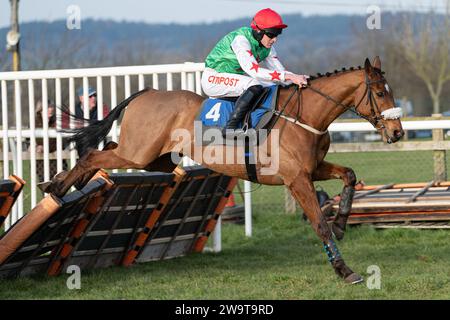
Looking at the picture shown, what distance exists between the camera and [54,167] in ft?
37.6

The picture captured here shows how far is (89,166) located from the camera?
8.27 metres

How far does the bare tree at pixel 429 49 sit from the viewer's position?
43.6 metres

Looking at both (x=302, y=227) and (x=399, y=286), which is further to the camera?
(x=302, y=227)

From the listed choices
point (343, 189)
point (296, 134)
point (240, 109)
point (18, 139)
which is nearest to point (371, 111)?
point (296, 134)

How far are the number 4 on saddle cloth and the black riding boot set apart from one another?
0.14ft

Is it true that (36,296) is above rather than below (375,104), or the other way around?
below

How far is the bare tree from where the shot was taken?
1718 inches

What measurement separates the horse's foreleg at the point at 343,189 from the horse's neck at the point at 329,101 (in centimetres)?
39

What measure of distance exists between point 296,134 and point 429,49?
43888 mm

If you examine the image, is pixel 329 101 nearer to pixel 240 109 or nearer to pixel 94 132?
Result: pixel 240 109

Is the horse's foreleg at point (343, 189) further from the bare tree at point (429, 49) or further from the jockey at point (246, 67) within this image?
the bare tree at point (429, 49)
